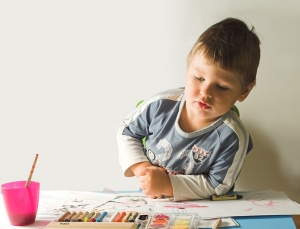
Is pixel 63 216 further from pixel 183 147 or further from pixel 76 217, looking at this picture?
pixel 183 147

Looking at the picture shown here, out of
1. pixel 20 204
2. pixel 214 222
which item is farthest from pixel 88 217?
pixel 214 222

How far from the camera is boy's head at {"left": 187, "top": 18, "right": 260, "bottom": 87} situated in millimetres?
916

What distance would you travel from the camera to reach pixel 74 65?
3.92 ft

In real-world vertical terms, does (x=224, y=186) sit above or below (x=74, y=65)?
below

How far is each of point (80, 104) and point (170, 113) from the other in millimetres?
293

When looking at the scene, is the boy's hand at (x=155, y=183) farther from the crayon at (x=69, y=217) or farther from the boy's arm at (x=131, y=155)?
the crayon at (x=69, y=217)

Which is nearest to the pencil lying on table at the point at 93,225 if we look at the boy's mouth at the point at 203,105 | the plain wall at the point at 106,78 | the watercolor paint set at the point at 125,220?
the watercolor paint set at the point at 125,220

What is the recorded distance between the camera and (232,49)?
3.03ft

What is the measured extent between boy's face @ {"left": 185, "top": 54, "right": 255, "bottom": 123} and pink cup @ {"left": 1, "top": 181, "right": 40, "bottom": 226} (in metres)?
0.38

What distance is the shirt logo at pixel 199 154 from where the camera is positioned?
3.25ft

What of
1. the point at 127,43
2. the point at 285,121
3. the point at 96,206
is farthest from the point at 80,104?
the point at 285,121

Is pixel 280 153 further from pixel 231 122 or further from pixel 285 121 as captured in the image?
pixel 231 122

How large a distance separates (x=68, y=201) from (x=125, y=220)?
19 centimetres

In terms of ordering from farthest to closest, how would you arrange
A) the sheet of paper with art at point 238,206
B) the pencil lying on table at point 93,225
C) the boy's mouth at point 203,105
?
the boy's mouth at point 203,105, the sheet of paper with art at point 238,206, the pencil lying on table at point 93,225
